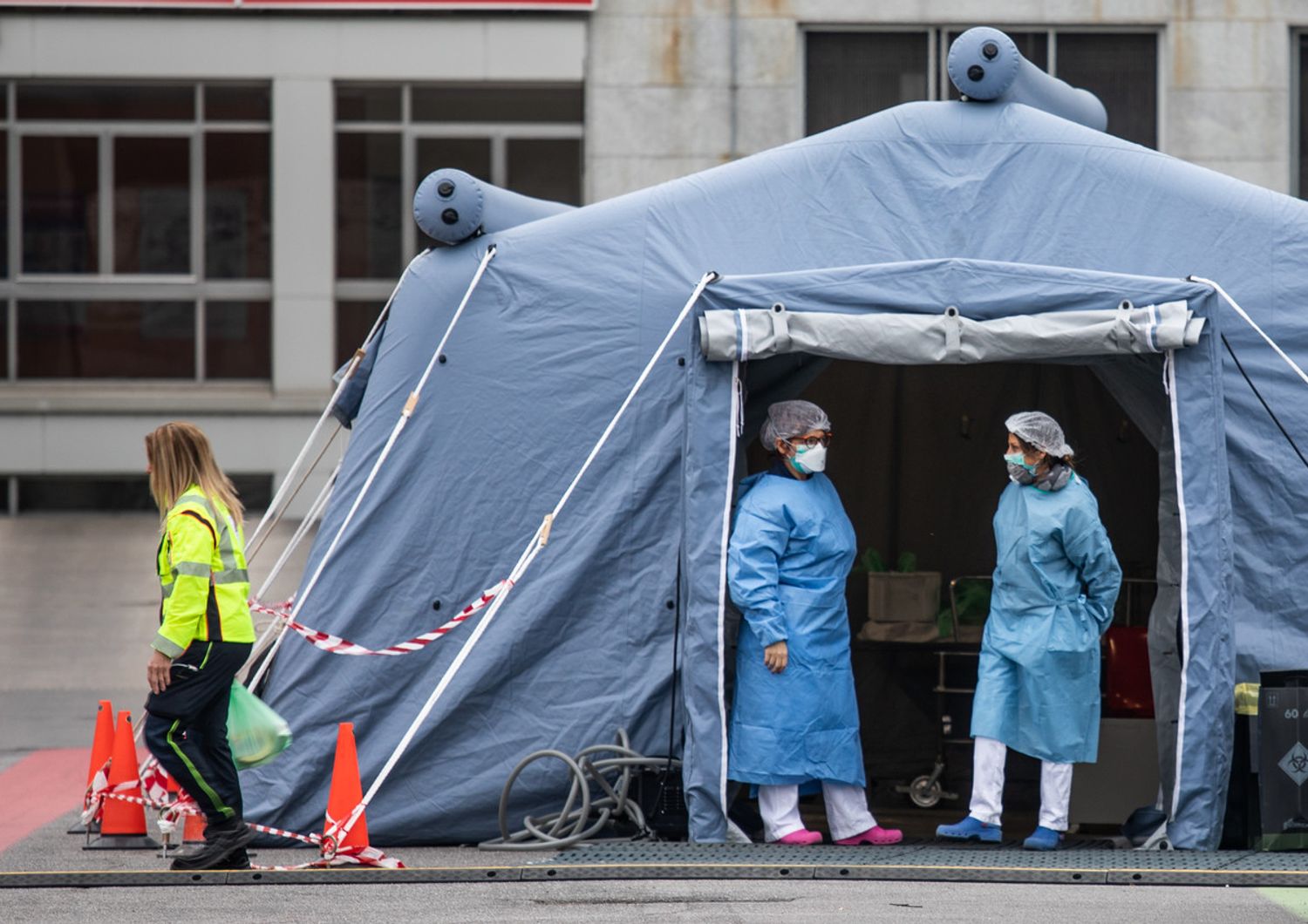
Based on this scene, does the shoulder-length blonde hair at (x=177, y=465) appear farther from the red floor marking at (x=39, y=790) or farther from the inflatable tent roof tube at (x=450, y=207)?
the red floor marking at (x=39, y=790)

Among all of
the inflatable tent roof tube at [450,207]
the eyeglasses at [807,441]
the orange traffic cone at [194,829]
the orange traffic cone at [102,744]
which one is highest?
the inflatable tent roof tube at [450,207]

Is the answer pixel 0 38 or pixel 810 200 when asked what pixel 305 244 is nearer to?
pixel 0 38

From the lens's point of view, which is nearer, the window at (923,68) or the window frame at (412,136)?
the window at (923,68)

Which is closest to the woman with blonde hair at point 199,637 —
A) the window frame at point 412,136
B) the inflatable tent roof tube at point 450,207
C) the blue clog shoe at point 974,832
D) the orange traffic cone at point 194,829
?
the orange traffic cone at point 194,829

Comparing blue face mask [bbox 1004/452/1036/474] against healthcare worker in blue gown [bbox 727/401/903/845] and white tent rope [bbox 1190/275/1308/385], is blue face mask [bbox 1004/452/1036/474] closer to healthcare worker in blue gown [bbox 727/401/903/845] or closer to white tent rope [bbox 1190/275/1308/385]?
healthcare worker in blue gown [bbox 727/401/903/845]

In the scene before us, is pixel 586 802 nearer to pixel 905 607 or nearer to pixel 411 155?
pixel 905 607

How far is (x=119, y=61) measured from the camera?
58.9ft

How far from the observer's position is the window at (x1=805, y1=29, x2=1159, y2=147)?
58.8 feet

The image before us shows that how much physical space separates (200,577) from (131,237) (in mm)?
11890

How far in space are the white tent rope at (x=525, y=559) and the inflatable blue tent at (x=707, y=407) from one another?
40 mm

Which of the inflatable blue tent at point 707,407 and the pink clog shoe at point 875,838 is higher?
the inflatable blue tent at point 707,407

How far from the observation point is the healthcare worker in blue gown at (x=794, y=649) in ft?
25.7

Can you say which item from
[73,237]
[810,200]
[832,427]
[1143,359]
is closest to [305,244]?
[73,237]

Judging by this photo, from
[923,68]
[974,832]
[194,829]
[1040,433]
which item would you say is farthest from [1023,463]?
[923,68]
